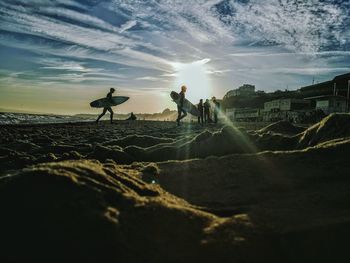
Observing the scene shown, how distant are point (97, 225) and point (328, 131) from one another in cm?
349

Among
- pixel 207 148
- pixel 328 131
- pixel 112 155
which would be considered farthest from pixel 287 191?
pixel 112 155

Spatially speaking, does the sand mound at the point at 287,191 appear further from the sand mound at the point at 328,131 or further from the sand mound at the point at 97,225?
the sand mound at the point at 328,131

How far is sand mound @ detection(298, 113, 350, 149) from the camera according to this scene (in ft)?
13.2

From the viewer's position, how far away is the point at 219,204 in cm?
228

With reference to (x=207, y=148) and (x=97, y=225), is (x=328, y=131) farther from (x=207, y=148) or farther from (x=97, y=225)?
(x=97, y=225)

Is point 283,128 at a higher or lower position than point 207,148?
higher

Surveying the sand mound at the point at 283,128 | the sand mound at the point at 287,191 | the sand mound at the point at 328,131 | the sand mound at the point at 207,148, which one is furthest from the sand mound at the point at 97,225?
the sand mound at the point at 283,128

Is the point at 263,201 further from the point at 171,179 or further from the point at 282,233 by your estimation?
the point at 171,179

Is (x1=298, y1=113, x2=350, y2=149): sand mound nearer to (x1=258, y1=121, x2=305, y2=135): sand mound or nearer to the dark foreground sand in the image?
the dark foreground sand

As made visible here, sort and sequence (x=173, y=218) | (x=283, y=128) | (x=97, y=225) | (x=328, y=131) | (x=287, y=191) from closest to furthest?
(x=97, y=225), (x=173, y=218), (x=287, y=191), (x=328, y=131), (x=283, y=128)

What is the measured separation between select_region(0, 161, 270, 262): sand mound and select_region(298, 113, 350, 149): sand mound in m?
2.61

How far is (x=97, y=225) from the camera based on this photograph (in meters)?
1.57

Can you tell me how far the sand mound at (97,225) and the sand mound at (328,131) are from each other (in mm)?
2614

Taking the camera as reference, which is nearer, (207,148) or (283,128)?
(207,148)
